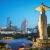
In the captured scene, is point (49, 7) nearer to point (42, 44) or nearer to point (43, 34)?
point (43, 34)

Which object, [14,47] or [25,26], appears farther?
[25,26]

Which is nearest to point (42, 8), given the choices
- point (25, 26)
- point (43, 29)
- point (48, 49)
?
point (43, 29)

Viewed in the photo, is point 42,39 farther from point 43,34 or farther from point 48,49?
point 48,49

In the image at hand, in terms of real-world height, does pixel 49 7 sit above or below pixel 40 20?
above

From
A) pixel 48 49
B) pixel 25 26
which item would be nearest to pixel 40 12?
pixel 48 49

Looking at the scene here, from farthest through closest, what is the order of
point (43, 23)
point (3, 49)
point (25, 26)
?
point (25, 26)
point (43, 23)
point (3, 49)

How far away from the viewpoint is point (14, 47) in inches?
248

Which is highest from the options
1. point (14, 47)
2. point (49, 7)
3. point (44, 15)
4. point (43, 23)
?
point (49, 7)

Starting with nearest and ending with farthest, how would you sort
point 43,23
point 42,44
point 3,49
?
point 3,49 → point 42,44 → point 43,23

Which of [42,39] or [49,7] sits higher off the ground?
[49,7]

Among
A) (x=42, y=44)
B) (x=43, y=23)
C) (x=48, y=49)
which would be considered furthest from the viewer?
(x=43, y=23)

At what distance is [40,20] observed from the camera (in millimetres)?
6699

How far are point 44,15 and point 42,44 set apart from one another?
1622 mm

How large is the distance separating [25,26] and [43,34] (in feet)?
69.4
